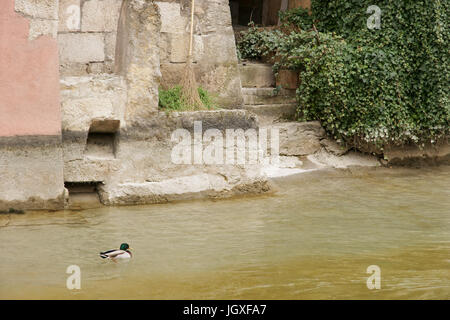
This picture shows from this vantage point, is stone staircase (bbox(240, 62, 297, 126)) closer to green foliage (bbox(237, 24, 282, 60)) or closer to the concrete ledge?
green foliage (bbox(237, 24, 282, 60))

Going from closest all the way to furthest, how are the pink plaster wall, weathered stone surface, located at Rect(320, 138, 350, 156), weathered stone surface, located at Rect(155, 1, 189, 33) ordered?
1. the pink plaster wall
2. weathered stone surface, located at Rect(155, 1, 189, 33)
3. weathered stone surface, located at Rect(320, 138, 350, 156)

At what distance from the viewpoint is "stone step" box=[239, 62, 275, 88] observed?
30.6 feet

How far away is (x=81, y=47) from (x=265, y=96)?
282cm

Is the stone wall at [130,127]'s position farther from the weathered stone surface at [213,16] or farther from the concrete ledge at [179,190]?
the weathered stone surface at [213,16]

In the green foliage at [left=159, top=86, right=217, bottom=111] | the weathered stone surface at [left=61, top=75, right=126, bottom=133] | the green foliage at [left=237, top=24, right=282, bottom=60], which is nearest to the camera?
the weathered stone surface at [left=61, top=75, right=126, bottom=133]

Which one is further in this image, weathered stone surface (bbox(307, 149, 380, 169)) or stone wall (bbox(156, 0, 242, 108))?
weathered stone surface (bbox(307, 149, 380, 169))

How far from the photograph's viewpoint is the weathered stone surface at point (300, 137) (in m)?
8.48

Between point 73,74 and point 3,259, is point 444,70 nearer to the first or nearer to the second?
point 73,74

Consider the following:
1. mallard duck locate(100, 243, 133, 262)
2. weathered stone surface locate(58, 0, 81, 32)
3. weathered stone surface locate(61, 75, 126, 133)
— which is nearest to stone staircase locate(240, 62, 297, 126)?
weathered stone surface locate(61, 75, 126, 133)

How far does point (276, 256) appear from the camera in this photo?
209 inches

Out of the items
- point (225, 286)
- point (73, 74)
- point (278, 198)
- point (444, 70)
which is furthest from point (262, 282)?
point (444, 70)

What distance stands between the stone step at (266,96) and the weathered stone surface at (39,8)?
3234mm

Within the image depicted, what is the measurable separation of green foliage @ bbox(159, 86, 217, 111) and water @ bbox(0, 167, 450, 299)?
3.36ft
